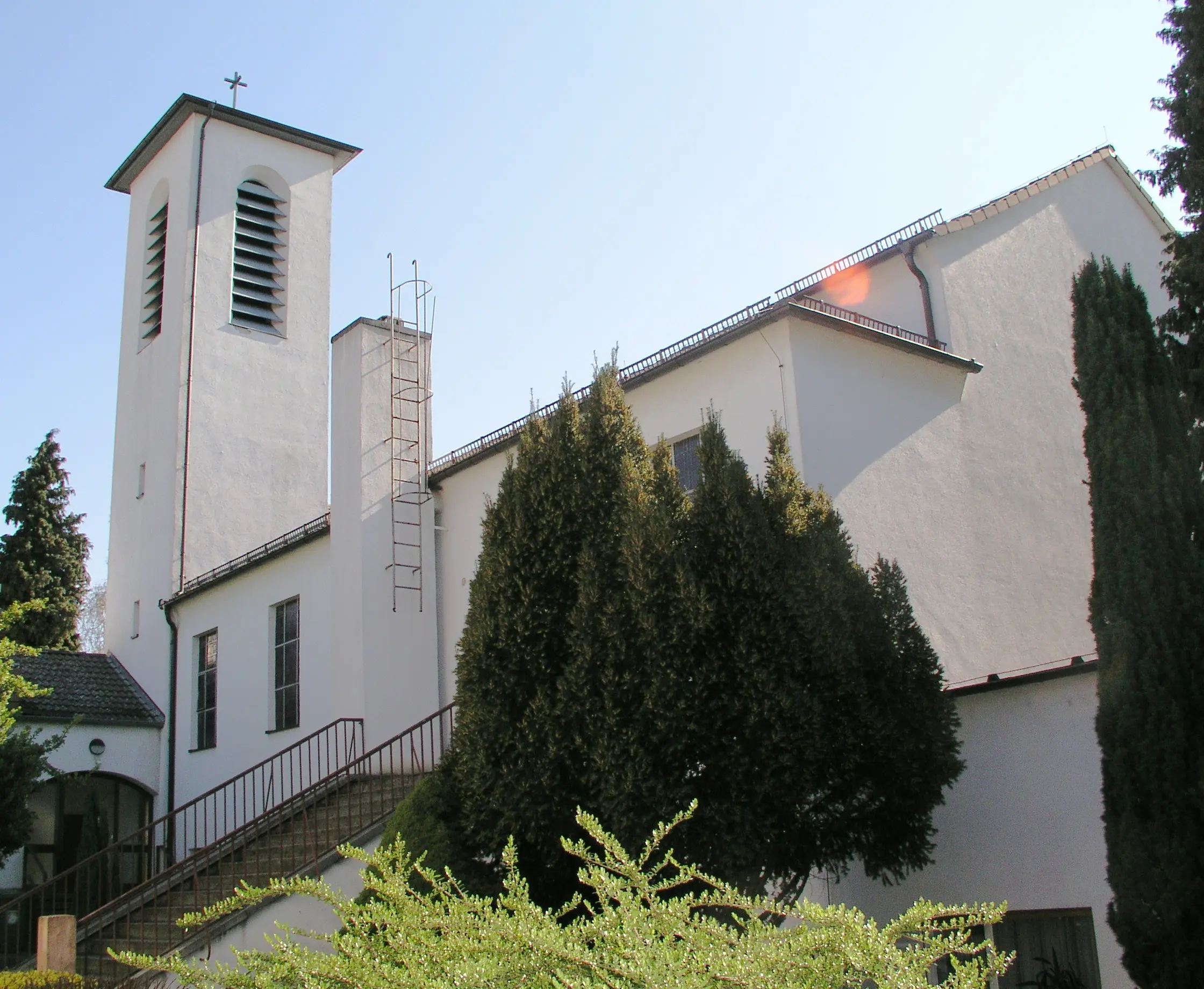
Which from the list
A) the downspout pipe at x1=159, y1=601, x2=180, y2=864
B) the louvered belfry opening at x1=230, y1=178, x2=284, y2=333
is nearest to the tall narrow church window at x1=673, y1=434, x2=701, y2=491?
the downspout pipe at x1=159, y1=601, x2=180, y2=864

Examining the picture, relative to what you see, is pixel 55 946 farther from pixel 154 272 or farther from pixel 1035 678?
pixel 154 272

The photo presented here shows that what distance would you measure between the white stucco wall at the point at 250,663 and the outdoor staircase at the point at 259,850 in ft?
2.94

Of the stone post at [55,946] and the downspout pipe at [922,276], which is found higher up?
the downspout pipe at [922,276]

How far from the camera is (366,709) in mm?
15180

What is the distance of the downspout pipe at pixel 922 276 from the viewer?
14.7 meters

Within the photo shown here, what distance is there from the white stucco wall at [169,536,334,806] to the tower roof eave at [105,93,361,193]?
10470 millimetres

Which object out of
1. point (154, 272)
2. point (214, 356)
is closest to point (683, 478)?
point (214, 356)

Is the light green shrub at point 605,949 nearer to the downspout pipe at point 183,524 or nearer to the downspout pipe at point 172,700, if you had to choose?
the downspout pipe at point 183,524

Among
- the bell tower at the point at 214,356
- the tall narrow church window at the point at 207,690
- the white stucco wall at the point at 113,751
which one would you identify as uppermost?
the bell tower at the point at 214,356

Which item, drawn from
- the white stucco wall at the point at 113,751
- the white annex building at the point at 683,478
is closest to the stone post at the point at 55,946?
the white annex building at the point at 683,478

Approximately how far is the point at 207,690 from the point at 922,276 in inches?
532

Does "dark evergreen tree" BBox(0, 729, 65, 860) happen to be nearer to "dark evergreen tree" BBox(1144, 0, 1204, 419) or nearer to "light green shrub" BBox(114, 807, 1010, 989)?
"light green shrub" BBox(114, 807, 1010, 989)

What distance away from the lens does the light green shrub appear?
3.61 metres

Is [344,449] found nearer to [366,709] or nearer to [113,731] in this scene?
[366,709]
